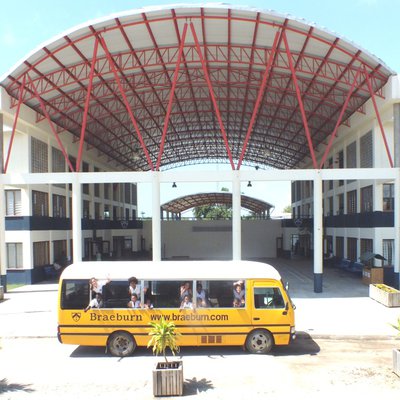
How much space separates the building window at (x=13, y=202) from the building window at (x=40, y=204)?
873mm

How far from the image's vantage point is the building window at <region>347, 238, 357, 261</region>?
96.9 feet

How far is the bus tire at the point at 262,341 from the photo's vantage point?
1172 centimetres

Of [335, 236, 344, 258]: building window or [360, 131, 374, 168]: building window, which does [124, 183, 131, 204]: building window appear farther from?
[360, 131, 374, 168]: building window

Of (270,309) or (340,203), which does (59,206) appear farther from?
(270,309)

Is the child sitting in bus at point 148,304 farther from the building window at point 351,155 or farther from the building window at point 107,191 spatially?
the building window at point 107,191

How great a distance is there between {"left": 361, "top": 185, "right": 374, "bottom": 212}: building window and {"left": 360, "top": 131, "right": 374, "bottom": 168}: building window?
1.53 m

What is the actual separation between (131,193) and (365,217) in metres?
35.4

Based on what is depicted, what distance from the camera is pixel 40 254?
2789cm

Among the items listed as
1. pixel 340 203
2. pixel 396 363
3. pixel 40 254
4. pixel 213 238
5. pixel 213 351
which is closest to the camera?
pixel 396 363

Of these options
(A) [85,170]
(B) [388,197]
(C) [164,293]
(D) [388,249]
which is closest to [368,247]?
(D) [388,249]

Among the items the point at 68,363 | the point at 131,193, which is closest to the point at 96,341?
the point at 68,363

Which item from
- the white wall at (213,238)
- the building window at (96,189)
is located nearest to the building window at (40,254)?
the building window at (96,189)

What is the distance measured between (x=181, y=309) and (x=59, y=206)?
73.8ft

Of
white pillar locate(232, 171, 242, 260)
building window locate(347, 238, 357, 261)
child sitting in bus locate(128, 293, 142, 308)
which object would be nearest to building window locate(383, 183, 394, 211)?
building window locate(347, 238, 357, 261)
